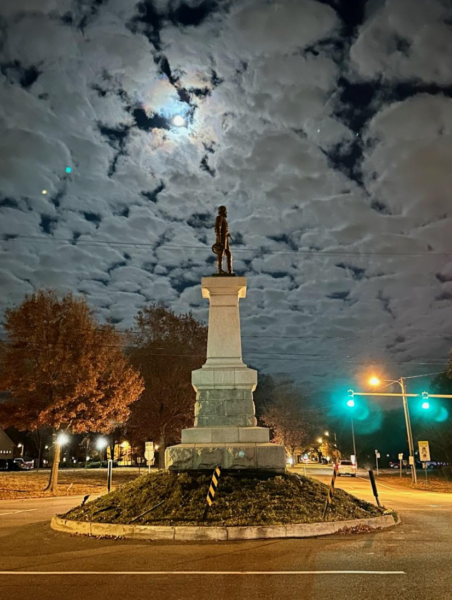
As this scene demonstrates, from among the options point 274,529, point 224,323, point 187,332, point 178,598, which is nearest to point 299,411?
point 187,332

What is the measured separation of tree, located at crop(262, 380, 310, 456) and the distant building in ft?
136

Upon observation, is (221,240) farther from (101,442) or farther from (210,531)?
(101,442)

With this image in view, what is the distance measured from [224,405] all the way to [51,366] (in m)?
13.8

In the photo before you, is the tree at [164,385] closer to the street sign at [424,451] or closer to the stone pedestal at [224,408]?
the street sign at [424,451]

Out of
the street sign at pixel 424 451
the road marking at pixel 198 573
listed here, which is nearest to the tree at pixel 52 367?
the road marking at pixel 198 573

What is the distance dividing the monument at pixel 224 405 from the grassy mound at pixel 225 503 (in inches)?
15.9

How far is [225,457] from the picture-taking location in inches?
523

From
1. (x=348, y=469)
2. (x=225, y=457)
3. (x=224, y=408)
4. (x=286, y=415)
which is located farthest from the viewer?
(x=286, y=415)

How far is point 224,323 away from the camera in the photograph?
51.2 feet

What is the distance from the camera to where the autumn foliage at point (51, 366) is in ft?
83.7

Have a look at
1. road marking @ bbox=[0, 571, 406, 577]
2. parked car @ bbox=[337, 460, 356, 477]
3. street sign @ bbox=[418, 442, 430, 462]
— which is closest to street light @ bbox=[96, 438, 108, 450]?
parked car @ bbox=[337, 460, 356, 477]

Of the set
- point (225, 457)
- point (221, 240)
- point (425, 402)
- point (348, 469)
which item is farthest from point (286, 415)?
point (225, 457)

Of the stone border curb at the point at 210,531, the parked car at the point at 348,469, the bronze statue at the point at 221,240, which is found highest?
the bronze statue at the point at 221,240

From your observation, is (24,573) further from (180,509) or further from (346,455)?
(346,455)
